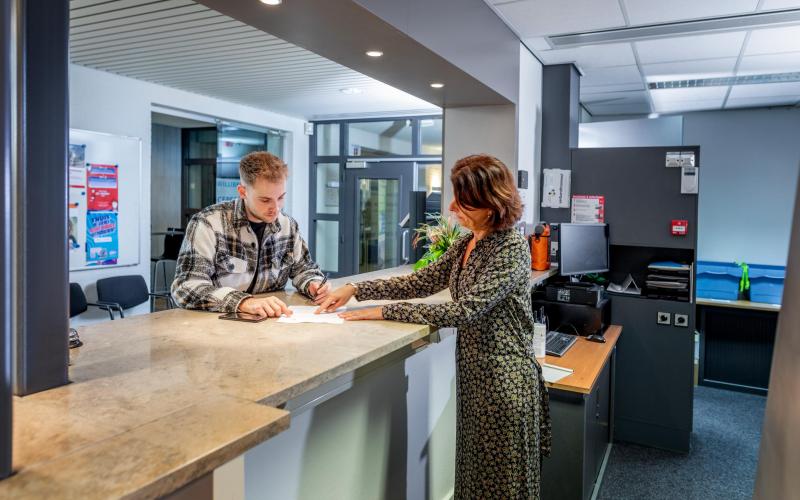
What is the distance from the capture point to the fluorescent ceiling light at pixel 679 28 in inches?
125

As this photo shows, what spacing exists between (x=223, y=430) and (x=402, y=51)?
2057 millimetres

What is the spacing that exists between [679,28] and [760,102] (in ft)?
8.78

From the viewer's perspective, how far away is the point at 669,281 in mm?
3703

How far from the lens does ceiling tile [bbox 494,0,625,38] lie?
3.06 m

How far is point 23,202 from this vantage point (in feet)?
3.28

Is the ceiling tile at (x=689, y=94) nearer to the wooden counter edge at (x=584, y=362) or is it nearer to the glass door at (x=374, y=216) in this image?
the wooden counter edge at (x=584, y=362)

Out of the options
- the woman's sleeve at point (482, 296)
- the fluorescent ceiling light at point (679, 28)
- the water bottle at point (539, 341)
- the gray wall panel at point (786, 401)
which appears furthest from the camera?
the fluorescent ceiling light at point (679, 28)

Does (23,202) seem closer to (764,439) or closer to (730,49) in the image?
(764,439)

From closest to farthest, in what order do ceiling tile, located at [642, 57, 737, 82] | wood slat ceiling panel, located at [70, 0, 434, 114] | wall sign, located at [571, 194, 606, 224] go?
wood slat ceiling panel, located at [70, 0, 434, 114]
wall sign, located at [571, 194, 606, 224]
ceiling tile, located at [642, 57, 737, 82]

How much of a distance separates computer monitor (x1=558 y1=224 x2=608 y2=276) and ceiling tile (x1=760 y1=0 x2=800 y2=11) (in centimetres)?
149

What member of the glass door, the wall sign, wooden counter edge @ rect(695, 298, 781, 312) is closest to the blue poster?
the glass door

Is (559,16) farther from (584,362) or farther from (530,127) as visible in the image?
(584,362)

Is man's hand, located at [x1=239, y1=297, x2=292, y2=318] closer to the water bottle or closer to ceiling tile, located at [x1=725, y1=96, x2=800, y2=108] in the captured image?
the water bottle

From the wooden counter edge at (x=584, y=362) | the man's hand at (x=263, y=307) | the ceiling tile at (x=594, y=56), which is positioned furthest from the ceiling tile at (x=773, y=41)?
the man's hand at (x=263, y=307)
